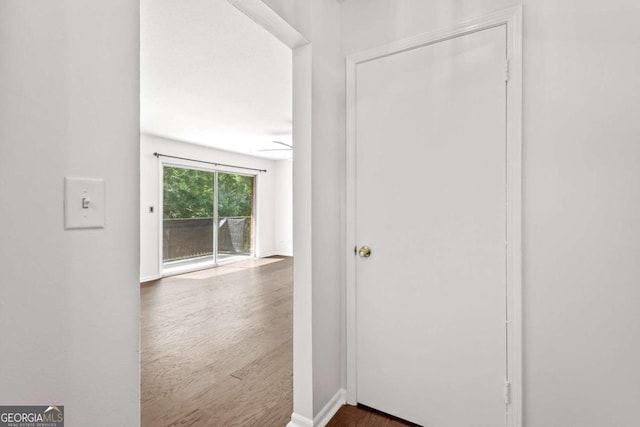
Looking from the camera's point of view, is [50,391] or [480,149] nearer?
[50,391]

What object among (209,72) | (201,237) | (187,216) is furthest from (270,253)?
(209,72)

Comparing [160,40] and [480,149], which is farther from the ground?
[160,40]

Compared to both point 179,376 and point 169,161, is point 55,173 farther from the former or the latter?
point 169,161

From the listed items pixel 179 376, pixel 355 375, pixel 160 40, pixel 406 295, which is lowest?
pixel 179 376

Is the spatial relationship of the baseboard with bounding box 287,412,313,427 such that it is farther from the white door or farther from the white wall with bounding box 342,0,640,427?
the white wall with bounding box 342,0,640,427

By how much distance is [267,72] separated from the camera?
2.80m

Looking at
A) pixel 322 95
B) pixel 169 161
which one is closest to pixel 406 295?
pixel 322 95

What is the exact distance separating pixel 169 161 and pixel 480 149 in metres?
5.33

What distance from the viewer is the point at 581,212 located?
4.26 ft

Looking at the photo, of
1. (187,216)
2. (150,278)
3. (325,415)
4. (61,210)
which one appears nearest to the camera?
(61,210)

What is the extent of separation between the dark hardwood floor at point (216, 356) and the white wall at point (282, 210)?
320 cm

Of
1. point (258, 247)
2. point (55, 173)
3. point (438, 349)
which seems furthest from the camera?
point (258, 247)

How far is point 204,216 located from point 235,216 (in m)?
0.96

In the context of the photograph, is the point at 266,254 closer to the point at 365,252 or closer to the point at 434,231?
the point at 365,252
